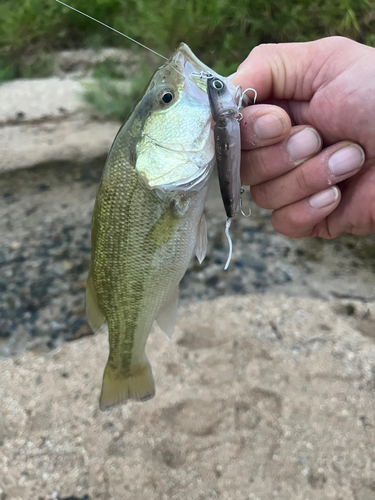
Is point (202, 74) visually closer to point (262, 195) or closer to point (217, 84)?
point (217, 84)

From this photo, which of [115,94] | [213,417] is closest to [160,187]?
[213,417]

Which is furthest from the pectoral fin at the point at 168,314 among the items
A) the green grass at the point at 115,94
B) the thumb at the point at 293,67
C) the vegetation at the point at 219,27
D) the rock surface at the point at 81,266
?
the green grass at the point at 115,94

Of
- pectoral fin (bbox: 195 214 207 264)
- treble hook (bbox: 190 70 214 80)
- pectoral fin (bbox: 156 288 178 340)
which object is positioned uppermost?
treble hook (bbox: 190 70 214 80)

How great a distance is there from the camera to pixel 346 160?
5.60 feet

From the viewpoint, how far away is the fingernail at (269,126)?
4.96ft

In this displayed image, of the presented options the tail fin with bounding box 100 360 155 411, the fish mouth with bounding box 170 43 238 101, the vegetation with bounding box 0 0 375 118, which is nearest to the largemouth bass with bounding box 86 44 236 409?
the fish mouth with bounding box 170 43 238 101

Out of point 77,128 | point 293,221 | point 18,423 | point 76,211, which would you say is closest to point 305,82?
point 293,221

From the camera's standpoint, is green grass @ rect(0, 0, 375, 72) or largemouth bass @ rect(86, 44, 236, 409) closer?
largemouth bass @ rect(86, 44, 236, 409)

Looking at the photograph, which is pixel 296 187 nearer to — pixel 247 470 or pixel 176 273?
pixel 176 273

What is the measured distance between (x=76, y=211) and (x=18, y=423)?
242 cm

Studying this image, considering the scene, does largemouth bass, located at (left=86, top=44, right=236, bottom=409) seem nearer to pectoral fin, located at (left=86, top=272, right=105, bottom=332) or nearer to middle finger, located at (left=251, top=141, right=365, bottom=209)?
pectoral fin, located at (left=86, top=272, right=105, bottom=332)

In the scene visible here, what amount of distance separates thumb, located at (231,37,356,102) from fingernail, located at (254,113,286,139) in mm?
300

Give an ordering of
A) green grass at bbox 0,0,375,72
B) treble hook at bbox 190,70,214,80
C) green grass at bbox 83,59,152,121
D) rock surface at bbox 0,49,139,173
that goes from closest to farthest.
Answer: treble hook at bbox 190,70,214,80 < green grass at bbox 0,0,375,72 < rock surface at bbox 0,49,139,173 < green grass at bbox 83,59,152,121

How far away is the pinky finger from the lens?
6.17 feet
